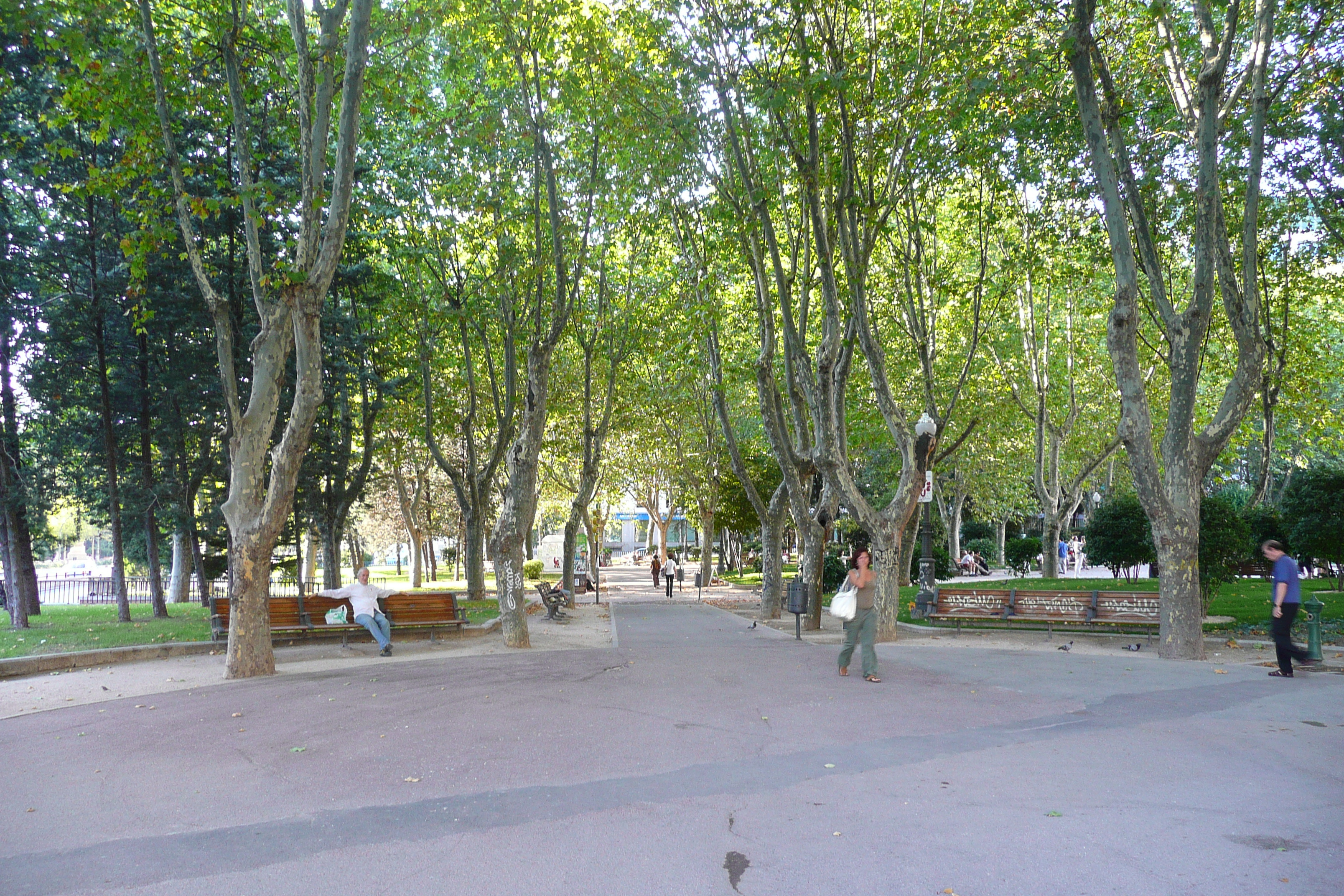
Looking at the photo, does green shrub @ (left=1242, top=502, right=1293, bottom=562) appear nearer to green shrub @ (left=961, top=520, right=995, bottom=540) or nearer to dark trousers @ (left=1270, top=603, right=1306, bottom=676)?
dark trousers @ (left=1270, top=603, right=1306, bottom=676)

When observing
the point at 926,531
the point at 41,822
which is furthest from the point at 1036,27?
the point at 41,822

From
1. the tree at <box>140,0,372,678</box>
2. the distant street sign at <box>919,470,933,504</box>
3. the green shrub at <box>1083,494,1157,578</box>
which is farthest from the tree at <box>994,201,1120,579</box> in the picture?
the tree at <box>140,0,372,678</box>

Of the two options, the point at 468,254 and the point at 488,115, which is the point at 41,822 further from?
the point at 468,254

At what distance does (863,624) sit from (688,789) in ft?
16.3

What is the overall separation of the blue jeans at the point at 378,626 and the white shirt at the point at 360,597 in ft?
0.16

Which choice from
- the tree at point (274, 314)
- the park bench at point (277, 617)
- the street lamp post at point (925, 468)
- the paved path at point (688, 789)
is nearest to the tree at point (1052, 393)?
the street lamp post at point (925, 468)

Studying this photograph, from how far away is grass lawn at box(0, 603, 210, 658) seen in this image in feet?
40.2

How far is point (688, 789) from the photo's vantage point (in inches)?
Answer: 221

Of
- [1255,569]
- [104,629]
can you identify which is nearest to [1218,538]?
[1255,569]

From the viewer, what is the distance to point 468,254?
1991 cm

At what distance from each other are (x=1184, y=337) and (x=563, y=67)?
10341mm

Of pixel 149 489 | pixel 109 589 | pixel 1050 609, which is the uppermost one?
pixel 149 489

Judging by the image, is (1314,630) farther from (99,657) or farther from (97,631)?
(97,631)

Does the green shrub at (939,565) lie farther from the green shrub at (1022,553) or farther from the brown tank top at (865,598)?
the brown tank top at (865,598)
